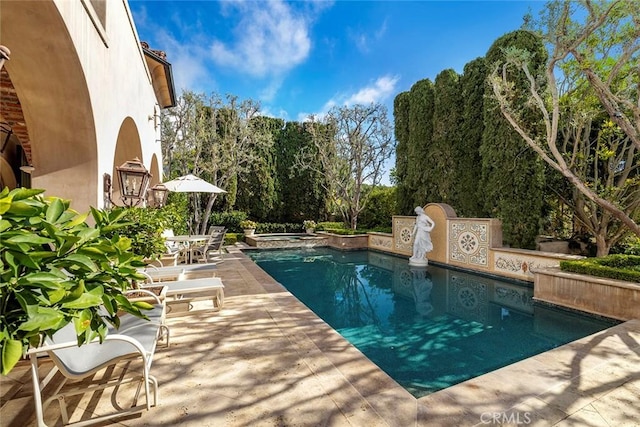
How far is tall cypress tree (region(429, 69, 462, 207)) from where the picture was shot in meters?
11.9

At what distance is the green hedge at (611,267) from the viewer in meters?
5.21

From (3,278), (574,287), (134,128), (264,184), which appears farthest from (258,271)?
(264,184)

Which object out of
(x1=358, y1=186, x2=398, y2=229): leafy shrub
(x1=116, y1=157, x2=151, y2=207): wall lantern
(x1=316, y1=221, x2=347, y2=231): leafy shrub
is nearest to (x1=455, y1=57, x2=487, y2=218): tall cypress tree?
(x1=358, y1=186, x2=398, y2=229): leafy shrub

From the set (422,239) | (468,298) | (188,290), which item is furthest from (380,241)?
(188,290)

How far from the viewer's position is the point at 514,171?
368 inches

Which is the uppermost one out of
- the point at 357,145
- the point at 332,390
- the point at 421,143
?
the point at 357,145

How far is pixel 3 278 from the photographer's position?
88 centimetres

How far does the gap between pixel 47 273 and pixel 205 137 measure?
1463 centimetres

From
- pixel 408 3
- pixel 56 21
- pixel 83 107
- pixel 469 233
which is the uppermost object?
pixel 408 3

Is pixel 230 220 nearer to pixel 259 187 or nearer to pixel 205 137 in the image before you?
pixel 259 187

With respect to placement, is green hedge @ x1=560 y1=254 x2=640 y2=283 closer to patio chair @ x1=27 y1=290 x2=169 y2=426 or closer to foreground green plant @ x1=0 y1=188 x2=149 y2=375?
patio chair @ x1=27 y1=290 x2=169 y2=426

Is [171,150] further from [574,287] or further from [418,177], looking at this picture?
[574,287]

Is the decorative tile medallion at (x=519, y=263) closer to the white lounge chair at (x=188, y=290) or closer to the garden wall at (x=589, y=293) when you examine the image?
the garden wall at (x=589, y=293)

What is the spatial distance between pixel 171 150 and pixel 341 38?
29.7ft
